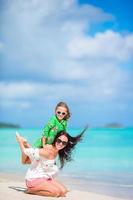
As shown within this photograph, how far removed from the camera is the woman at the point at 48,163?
9.20ft

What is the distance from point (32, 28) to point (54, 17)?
0.41 ft

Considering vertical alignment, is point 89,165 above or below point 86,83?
below

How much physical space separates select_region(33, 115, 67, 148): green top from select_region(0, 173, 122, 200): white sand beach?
0.25 m

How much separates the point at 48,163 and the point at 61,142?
120 millimetres

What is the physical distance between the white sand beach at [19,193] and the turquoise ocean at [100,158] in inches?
2.3

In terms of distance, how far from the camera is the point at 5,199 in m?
2.83

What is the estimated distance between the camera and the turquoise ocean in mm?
2846

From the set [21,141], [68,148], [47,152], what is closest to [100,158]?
[68,148]

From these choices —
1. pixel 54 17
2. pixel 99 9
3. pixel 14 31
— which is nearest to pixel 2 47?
pixel 14 31

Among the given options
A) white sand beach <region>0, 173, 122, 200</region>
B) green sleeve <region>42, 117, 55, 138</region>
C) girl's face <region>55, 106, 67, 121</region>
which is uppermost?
girl's face <region>55, 106, 67, 121</region>

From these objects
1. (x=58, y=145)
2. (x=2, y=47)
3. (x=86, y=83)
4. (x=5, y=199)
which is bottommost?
(x=5, y=199)

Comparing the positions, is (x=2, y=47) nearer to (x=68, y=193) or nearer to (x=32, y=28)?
(x=32, y=28)

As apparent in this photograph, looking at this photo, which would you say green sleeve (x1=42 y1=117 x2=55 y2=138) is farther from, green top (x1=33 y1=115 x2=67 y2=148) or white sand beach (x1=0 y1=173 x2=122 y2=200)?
white sand beach (x1=0 y1=173 x2=122 y2=200)

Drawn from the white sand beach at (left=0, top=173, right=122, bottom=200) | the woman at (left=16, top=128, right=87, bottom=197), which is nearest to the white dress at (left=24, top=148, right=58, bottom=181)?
the woman at (left=16, top=128, right=87, bottom=197)
